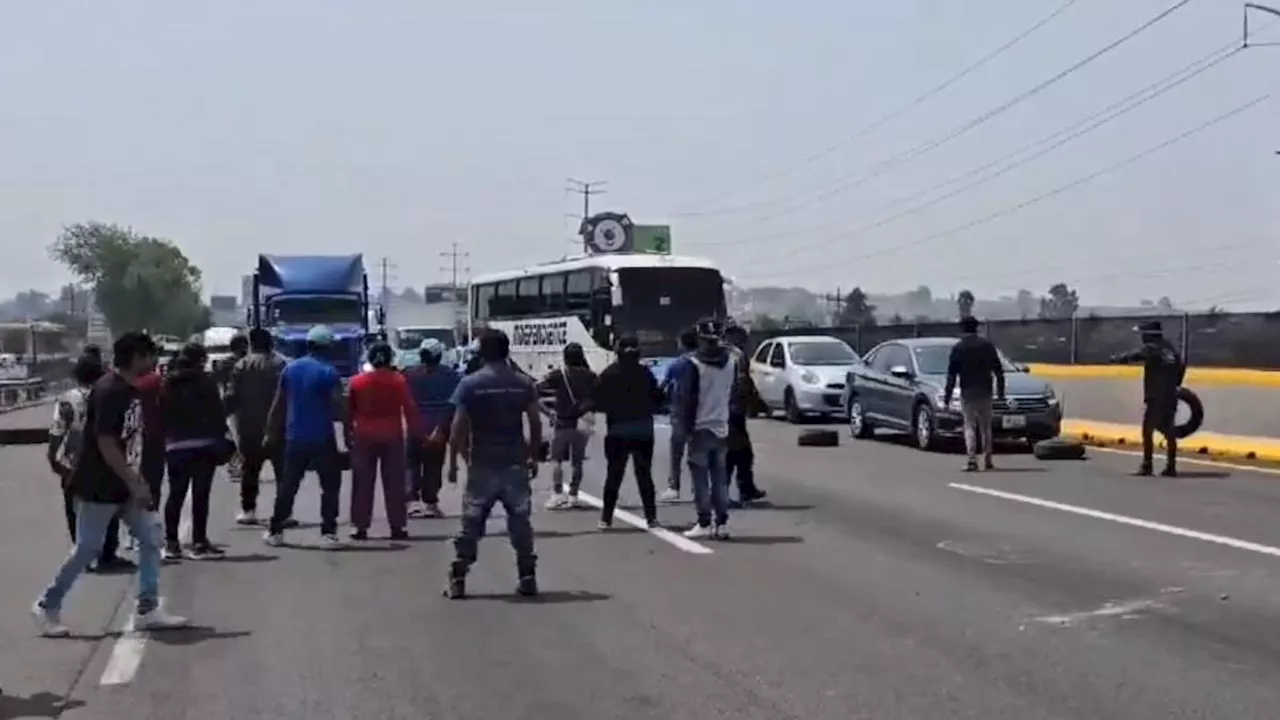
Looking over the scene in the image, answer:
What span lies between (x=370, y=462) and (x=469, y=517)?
3.41 m

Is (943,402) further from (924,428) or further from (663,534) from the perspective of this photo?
(663,534)

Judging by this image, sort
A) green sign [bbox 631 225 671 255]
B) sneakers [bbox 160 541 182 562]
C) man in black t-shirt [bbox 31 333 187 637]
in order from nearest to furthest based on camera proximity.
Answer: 1. man in black t-shirt [bbox 31 333 187 637]
2. sneakers [bbox 160 541 182 562]
3. green sign [bbox 631 225 671 255]

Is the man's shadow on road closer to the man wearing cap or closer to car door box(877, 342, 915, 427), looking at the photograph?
the man wearing cap

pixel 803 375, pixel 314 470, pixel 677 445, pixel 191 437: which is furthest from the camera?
pixel 803 375

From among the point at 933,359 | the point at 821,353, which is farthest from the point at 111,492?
the point at 821,353

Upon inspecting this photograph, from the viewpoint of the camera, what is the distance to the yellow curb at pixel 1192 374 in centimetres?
2350

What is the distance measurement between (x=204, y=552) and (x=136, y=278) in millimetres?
120542

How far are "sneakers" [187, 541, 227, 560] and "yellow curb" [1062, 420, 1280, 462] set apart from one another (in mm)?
14282

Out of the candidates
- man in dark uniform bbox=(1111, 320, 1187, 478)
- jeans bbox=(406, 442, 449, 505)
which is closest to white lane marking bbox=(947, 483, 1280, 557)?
man in dark uniform bbox=(1111, 320, 1187, 478)

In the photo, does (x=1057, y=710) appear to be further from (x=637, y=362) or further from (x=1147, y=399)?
(x=1147, y=399)

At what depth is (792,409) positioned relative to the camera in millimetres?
34219

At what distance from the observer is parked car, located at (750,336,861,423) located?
33.2m

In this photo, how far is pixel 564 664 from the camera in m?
9.46

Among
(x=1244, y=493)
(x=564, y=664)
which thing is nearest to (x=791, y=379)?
(x=1244, y=493)
